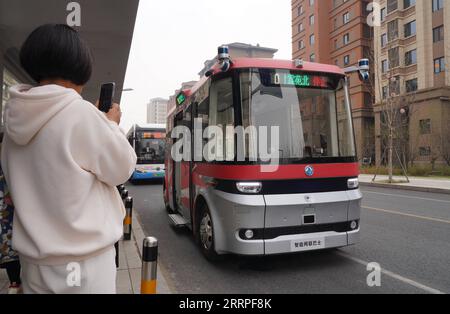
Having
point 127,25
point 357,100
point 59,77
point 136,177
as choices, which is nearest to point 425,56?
point 357,100

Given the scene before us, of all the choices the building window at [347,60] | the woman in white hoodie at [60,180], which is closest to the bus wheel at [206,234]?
the woman in white hoodie at [60,180]

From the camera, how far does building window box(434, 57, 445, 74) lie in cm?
3425

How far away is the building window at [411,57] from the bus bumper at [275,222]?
38.7m

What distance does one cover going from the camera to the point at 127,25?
9922 mm

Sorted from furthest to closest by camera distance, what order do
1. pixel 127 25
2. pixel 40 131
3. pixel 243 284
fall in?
pixel 127 25
pixel 243 284
pixel 40 131

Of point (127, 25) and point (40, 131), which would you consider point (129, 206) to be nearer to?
point (40, 131)

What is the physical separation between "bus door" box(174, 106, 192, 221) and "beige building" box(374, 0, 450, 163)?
2720 centimetres

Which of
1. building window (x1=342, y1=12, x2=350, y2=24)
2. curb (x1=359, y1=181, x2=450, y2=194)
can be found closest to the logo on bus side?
curb (x1=359, y1=181, x2=450, y2=194)

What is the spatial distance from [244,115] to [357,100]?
46.3 metres

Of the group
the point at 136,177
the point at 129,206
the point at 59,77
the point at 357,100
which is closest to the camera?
the point at 59,77

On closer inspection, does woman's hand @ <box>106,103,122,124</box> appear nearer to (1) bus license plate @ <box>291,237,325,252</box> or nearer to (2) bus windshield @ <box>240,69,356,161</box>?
(2) bus windshield @ <box>240,69,356,161</box>

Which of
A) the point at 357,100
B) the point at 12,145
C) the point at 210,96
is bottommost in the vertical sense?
the point at 12,145

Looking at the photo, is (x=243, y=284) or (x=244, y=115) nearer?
(x=243, y=284)

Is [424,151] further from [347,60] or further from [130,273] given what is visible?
[130,273]
